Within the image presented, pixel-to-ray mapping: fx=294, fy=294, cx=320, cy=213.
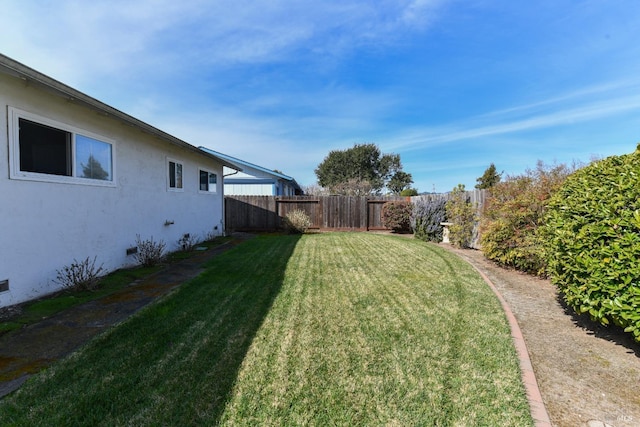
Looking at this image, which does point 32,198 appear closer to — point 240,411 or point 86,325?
point 86,325

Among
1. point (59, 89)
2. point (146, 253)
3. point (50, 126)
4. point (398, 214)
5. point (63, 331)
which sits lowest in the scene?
point (63, 331)

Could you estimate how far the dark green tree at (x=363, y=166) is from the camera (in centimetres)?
3562

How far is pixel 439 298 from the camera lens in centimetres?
464

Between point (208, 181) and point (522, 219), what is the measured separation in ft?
34.9

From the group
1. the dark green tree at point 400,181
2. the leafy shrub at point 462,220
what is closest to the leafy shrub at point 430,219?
the leafy shrub at point 462,220

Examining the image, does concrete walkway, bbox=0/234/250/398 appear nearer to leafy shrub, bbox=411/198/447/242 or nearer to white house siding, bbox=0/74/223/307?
white house siding, bbox=0/74/223/307

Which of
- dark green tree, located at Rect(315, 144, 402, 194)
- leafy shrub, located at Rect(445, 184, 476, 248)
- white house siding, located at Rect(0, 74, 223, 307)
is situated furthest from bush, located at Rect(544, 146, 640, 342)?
dark green tree, located at Rect(315, 144, 402, 194)

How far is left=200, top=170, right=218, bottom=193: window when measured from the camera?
1134 cm

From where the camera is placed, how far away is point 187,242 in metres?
9.73

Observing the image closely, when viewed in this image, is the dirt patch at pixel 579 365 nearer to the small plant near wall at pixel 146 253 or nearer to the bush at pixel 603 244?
the bush at pixel 603 244

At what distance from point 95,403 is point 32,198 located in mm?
3754

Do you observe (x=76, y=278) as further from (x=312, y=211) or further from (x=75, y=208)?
(x=312, y=211)

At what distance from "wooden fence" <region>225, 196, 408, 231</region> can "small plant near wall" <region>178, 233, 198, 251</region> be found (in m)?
6.25

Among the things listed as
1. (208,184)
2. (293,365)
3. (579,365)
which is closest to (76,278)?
(293,365)
